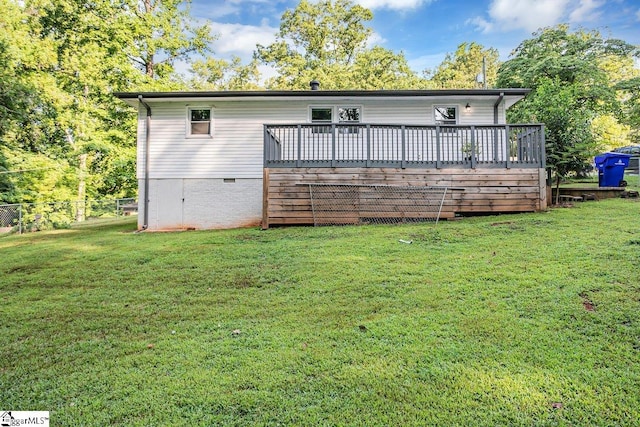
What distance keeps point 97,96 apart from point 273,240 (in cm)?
1641

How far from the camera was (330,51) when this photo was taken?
27.3 m

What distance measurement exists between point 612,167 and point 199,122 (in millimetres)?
13304

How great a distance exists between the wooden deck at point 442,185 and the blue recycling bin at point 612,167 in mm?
4544

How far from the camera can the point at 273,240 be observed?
7316mm

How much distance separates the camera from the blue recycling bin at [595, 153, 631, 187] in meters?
11.1

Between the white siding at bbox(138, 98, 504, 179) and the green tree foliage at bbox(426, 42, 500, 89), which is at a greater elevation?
the green tree foliage at bbox(426, 42, 500, 89)

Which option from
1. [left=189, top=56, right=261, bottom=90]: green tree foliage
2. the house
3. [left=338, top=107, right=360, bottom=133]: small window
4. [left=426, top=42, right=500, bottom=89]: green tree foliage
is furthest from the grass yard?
[left=426, top=42, right=500, bottom=89]: green tree foliage

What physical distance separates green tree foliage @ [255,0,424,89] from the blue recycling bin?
16462mm

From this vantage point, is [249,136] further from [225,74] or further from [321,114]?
[225,74]

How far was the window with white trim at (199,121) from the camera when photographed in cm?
1087

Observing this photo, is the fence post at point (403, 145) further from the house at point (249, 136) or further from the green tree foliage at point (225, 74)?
the green tree foliage at point (225, 74)

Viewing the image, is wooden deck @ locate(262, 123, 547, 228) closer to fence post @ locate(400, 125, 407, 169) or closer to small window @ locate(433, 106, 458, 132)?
fence post @ locate(400, 125, 407, 169)

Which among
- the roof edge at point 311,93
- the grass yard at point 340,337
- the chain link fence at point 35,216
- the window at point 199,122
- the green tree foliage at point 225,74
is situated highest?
the green tree foliage at point 225,74
